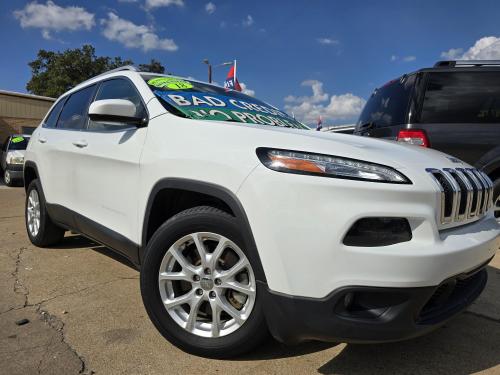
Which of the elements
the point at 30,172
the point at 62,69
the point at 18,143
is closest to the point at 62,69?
the point at 62,69

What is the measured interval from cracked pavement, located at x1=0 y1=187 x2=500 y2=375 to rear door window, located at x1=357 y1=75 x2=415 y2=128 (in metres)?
1.97

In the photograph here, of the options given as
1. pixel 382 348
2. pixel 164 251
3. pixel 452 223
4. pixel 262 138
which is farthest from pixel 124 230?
pixel 452 223

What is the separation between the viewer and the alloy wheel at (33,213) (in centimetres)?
445

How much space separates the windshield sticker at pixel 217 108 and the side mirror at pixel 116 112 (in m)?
0.23

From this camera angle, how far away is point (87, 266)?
3.89 metres

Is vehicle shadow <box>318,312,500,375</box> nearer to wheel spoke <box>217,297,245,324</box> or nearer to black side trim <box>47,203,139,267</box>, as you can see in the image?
wheel spoke <box>217,297,245,324</box>

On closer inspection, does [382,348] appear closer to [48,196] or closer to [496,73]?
[48,196]

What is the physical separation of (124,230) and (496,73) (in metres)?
4.23

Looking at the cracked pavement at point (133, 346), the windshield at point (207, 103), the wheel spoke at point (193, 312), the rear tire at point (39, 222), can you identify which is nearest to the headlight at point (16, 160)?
the rear tire at point (39, 222)

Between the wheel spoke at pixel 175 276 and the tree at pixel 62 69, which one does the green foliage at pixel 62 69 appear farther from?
the wheel spoke at pixel 175 276

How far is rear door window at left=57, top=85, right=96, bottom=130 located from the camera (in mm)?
3726

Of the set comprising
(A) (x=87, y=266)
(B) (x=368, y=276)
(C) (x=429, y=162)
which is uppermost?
(C) (x=429, y=162)

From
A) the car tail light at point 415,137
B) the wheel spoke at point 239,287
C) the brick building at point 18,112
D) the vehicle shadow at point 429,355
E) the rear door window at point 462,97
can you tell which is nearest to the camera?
the wheel spoke at point 239,287

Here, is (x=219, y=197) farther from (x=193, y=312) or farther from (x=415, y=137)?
(x=415, y=137)
